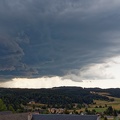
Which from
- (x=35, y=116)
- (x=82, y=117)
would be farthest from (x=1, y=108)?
(x=82, y=117)

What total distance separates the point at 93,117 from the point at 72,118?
16.4 feet

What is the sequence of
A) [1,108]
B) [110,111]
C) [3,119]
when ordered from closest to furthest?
[3,119] → [1,108] → [110,111]

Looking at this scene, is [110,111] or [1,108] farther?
[110,111]

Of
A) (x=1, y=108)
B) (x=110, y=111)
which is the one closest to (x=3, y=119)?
(x=1, y=108)

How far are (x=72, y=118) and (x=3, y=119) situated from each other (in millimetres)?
16237

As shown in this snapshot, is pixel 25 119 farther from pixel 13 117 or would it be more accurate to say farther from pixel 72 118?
pixel 72 118

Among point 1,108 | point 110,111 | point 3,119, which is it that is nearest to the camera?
point 3,119

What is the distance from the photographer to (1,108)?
422 feet

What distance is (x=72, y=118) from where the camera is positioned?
81.6 meters

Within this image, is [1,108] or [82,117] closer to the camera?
[82,117]

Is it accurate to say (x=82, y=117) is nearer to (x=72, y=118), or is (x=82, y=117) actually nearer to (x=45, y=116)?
(x=72, y=118)

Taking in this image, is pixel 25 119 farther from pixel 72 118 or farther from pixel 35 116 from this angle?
pixel 72 118

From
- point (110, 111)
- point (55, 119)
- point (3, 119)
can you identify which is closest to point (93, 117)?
point (55, 119)

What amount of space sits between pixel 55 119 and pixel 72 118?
168 inches
